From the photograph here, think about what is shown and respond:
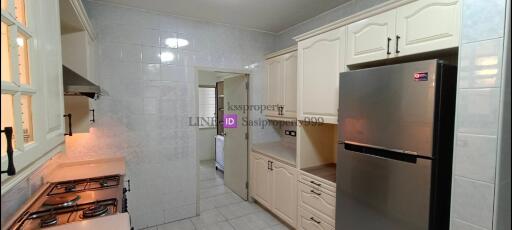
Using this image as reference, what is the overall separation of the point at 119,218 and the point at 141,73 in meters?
1.80

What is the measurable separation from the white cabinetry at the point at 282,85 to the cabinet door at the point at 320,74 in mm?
502

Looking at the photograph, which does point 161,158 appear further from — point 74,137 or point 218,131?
point 218,131

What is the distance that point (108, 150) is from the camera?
267 centimetres

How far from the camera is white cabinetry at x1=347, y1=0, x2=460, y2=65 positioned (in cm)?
143

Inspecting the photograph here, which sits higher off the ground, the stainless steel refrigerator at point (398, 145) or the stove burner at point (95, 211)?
the stainless steel refrigerator at point (398, 145)

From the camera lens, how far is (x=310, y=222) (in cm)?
243

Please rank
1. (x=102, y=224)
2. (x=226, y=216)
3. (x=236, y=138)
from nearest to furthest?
(x=102, y=224) < (x=226, y=216) < (x=236, y=138)

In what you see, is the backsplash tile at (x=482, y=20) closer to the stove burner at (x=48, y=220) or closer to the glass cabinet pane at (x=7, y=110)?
the glass cabinet pane at (x=7, y=110)

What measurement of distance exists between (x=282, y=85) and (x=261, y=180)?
50.4 inches

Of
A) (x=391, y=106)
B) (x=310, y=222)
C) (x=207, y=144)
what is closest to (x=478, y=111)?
(x=391, y=106)

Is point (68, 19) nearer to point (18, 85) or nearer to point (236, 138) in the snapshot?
point (18, 85)

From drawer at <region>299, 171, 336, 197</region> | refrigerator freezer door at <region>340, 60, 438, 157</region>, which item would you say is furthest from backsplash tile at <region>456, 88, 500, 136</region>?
drawer at <region>299, 171, 336, 197</region>

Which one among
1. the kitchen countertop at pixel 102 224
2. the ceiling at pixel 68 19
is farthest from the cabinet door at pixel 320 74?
the ceiling at pixel 68 19

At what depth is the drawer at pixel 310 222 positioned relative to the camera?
7.44 ft
